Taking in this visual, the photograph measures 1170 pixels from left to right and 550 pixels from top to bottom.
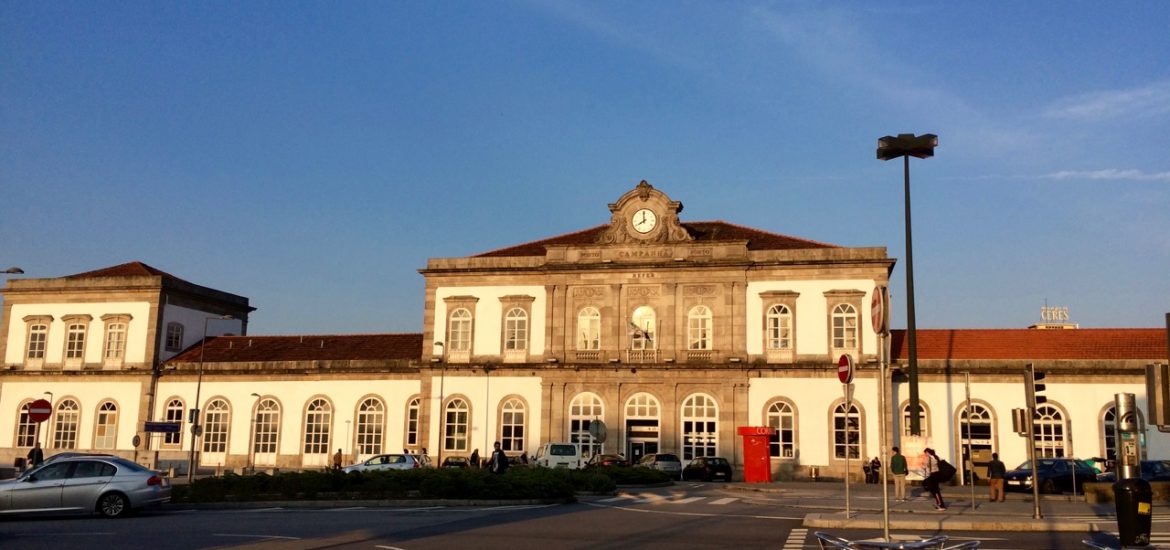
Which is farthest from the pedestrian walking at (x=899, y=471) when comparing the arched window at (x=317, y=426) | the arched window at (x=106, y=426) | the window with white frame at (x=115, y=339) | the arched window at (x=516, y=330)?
the window with white frame at (x=115, y=339)

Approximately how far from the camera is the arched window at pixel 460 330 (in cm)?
4922

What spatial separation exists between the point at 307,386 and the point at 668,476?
21.2 metres

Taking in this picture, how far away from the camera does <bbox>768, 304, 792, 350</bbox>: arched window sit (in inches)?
1789

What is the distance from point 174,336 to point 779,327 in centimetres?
3201

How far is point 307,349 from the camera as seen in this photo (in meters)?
54.8

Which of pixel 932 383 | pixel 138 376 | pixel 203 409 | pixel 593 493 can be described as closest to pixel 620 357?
pixel 932 383

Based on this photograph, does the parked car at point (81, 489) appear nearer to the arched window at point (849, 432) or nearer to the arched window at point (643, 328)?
the arched window at point (643, 328)

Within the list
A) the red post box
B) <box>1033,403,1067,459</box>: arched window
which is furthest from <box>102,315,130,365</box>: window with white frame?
<box>1033,403,1067,459</box>: arched window

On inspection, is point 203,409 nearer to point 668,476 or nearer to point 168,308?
point 168,308

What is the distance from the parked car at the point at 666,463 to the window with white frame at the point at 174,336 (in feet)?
90.7

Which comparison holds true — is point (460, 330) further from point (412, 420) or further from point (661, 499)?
point (661, 499)

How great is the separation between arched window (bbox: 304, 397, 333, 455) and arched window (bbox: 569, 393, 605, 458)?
1248 cm

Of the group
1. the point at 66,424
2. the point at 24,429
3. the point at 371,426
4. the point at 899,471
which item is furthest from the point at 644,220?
the point at 24,429

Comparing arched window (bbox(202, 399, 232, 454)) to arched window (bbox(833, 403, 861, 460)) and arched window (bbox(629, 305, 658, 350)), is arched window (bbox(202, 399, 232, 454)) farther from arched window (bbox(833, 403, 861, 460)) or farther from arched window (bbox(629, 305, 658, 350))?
arched window (bbox(833, 403, 861, 460))
